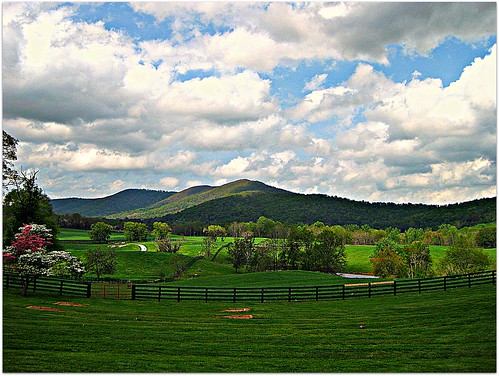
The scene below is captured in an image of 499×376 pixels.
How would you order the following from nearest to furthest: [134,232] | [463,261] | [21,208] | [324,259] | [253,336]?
1. [253,336]
2. [21,208]
3. [463,261]
4. [324,259]
5. [134,232]

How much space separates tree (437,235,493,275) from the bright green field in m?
48.3

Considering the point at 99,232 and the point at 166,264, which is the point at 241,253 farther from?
the point at 99,232

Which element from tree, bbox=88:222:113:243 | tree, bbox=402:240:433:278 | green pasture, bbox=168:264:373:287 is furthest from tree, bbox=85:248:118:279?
tree, bbox=402:240:433:278

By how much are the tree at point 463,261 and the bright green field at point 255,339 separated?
4830 cm

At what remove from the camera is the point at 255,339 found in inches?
611

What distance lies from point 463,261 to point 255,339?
6179cm

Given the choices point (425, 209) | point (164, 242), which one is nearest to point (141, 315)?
point (164, 242)

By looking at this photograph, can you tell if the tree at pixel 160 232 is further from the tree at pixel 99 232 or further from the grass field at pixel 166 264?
the grass field at pixel 166 264

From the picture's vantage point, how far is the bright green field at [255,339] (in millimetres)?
11938

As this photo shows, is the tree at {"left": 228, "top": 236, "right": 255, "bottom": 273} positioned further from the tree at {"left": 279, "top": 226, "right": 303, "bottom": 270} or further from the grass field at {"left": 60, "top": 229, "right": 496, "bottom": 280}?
the tree at {"left": 279, "top": 226, "right": 303, "bottom": 270}

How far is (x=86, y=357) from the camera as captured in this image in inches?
482

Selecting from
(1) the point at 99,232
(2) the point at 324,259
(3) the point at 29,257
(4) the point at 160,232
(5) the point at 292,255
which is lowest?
(2) the point at 324,259

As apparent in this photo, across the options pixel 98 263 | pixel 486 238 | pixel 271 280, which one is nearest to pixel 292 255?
pixel 98 263

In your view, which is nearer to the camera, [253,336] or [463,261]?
[253,336]
